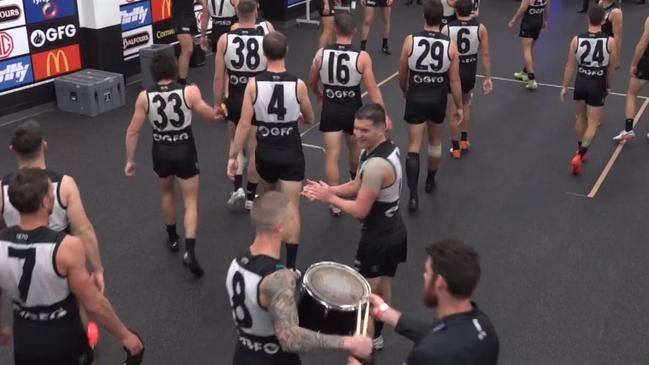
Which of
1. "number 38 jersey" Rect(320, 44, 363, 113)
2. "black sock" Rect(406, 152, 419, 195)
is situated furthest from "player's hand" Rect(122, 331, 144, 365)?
"black sock" Rect(406, 152, 419, 195)

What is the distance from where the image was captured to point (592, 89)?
294 inches

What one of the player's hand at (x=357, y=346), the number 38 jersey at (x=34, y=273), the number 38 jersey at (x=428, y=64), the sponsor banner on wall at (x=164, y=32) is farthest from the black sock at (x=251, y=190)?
the sponsor banner on wall at (x=164, y=32)

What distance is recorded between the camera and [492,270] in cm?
599

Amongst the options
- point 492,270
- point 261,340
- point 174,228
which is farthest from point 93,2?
point 261,340

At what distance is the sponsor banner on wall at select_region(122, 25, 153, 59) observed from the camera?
35.0ft

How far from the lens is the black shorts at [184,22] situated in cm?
1055

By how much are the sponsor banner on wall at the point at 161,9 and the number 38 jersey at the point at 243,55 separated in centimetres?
495

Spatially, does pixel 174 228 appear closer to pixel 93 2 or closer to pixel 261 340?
pixel 261 340

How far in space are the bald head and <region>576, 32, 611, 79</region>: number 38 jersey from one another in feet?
16.9

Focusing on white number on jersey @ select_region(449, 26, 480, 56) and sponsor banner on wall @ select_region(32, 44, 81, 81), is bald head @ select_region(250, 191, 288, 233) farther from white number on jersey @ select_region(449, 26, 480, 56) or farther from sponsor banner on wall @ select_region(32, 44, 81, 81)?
sponsor banner on wall @ select_region(32, 44, 81, 81)

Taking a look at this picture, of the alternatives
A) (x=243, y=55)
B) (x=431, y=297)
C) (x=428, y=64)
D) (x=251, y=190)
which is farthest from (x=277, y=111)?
(x=431, y=297)

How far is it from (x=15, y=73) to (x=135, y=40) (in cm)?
220

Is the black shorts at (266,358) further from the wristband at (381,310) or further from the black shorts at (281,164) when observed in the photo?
the black shorts at (281,164)

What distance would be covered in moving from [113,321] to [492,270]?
134 inches
